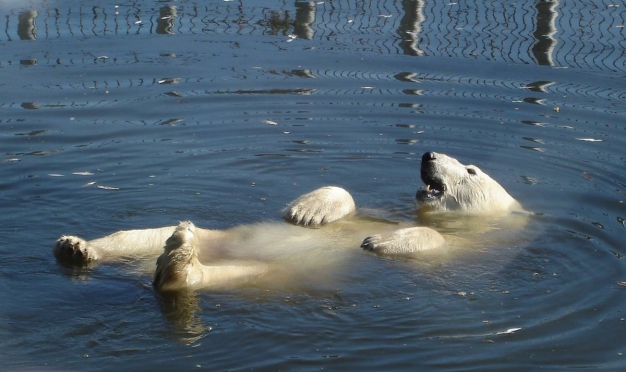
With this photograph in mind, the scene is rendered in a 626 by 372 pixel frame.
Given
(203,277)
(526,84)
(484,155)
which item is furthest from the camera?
(526,84)

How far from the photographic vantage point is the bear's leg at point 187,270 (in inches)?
260

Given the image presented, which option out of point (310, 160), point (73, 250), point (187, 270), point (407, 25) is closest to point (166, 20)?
point (407, 25)

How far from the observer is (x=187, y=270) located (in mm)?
6703

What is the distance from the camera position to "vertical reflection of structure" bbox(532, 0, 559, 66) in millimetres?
14094

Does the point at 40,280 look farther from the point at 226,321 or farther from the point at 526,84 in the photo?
the point at 526,84

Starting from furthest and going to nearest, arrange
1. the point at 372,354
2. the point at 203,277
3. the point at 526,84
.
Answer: the point at 526,84 < the point at 203,277 < the point at 372,354

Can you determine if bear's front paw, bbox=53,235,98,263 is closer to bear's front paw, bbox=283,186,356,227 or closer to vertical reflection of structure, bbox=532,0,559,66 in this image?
bear's front paw, bbox=283,186,356,227

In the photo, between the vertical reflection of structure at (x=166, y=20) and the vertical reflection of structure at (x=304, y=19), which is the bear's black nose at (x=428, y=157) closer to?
the vertical reflection of structure at (x=304, y=19)

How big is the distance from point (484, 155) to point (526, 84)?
291 cm

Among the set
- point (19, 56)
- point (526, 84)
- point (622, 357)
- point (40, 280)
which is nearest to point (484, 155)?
point (526, 84)

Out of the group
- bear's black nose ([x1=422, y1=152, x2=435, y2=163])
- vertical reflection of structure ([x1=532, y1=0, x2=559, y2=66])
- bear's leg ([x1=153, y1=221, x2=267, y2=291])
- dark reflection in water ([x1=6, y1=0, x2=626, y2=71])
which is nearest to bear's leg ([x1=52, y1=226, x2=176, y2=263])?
Answer: bear's leg ([x1=153, y1=221, x2=267, y2=291])

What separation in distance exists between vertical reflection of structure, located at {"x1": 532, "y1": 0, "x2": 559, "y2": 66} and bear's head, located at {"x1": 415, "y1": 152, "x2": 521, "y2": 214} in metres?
5.78

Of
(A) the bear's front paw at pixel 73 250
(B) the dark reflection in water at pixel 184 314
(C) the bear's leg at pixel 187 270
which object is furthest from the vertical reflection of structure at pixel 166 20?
(B) the dark reflection in water at pixel 184 314

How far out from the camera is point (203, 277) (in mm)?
6855
